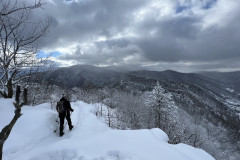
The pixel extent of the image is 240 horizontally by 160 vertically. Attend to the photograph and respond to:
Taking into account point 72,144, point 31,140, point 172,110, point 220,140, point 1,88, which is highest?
point 1,88

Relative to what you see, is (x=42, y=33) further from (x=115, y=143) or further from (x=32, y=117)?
(x=115, y=143)

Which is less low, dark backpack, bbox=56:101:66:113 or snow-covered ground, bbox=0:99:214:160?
dark backpack, bbox=56:101:66:113

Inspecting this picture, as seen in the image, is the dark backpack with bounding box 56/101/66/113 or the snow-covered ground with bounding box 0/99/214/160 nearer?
the snow-covered ground with bounding box 0/99/214/160

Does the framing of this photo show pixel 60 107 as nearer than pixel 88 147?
No

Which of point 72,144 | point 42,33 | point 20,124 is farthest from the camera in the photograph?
point 20,124

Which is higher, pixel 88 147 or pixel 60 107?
pixel 60 107

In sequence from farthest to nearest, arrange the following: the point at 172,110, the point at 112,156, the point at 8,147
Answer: the point at 172,110 < the point at 8,147 < the point at 112,156

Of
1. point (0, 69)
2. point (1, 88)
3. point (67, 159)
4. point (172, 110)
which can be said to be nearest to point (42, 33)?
point (0, 69)

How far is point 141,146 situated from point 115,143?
3.14ft

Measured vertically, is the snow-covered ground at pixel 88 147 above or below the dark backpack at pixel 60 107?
below

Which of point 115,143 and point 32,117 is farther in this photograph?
point 32,117

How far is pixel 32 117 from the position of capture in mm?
8086

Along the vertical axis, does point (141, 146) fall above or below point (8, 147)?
above

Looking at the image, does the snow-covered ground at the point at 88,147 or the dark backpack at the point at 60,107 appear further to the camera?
the dark backpack at the point at 60,107
